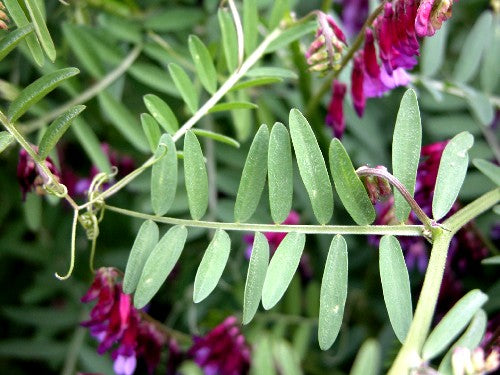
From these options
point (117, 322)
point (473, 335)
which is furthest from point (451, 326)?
point (117, 322)

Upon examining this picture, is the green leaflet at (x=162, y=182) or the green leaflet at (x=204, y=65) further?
the green leaflet at (x=204, y=65)

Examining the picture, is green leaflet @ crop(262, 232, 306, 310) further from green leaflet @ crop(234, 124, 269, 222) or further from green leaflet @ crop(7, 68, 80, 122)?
green leaflet @ crop(7, 68, 80, 122)

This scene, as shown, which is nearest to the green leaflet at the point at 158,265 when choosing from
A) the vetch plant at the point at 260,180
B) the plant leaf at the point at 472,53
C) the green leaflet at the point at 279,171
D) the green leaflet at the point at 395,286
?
the vetch plant at the point at 260,180

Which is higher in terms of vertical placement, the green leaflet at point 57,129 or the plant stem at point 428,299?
the green leaflet at point 57,129

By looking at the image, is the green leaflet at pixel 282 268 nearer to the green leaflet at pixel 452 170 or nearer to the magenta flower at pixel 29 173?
the green leaflet at pixel 452 170

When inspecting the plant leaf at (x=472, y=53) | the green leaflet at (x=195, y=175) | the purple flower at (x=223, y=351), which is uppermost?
the plant leaf at (x=472, y=53)

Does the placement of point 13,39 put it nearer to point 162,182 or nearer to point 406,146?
point 162,182

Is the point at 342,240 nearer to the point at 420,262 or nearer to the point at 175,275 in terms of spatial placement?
the point at 420,262
